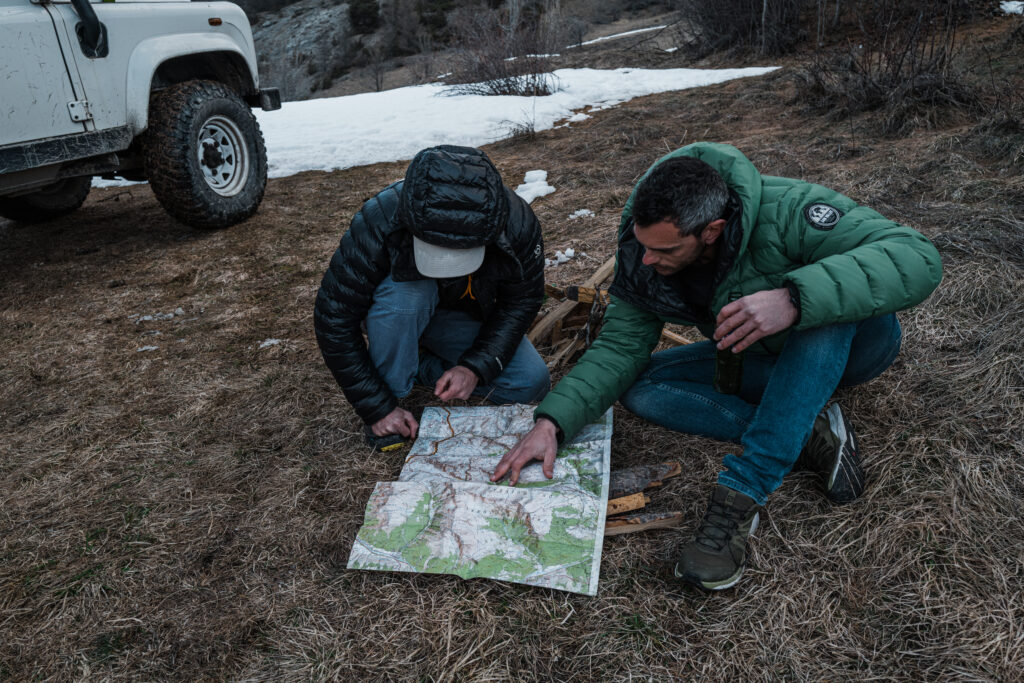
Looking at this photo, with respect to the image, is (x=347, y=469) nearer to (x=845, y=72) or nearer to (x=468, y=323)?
(x=468, y=323)

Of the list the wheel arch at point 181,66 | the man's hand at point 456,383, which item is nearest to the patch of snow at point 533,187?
the wheel arch at point 181,66

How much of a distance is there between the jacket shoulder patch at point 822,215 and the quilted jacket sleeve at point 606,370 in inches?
21.2

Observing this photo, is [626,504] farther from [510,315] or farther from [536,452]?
[510,315]

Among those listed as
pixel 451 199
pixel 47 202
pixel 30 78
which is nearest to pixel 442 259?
pixel 451 199

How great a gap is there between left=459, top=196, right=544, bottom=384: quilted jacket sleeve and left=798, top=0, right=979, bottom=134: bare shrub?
12.8ft

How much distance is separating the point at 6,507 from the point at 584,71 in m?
10.3

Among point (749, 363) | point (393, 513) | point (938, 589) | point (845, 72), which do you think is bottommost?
point (938, 589)

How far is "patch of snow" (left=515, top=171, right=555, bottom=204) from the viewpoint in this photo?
498cm

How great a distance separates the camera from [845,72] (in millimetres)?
5605

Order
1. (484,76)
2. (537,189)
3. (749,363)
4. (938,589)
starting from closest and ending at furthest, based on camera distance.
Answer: (938,589) < (749,363) < (537,189) < (484,76)

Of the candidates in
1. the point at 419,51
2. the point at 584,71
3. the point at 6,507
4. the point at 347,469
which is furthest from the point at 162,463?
the point at 419,51

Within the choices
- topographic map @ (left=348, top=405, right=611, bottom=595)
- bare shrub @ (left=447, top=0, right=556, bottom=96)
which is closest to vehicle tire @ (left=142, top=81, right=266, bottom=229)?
topographic map @ (left=348, top=405, right=611, bottom=595)

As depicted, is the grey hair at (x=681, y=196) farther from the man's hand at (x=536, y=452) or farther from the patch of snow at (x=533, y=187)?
the patch of snow at (x=533, y=187)

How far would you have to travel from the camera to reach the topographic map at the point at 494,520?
68.5 inches
